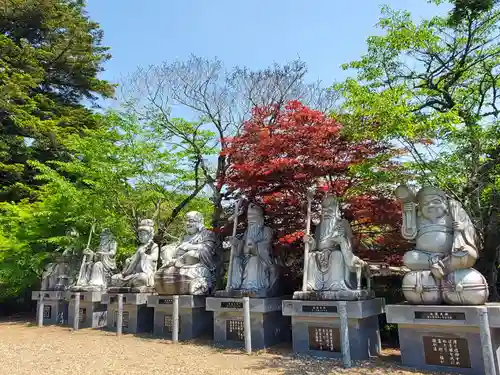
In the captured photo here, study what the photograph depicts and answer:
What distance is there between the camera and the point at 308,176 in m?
7.69

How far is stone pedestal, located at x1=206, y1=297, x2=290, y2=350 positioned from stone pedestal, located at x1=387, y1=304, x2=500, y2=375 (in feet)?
8.30

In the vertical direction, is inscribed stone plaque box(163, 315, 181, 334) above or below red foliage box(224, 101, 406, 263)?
below

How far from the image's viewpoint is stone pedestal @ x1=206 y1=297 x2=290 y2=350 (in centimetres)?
735

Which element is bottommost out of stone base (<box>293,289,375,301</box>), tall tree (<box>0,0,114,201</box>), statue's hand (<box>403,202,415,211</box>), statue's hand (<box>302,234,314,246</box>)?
stone base (<box>293,289,375,301</box>)

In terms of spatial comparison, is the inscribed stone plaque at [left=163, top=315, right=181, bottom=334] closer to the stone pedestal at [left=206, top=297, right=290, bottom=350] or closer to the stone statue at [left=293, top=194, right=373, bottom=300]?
the stone pedestal at [left=206, top=297, right=290, bottom=350]

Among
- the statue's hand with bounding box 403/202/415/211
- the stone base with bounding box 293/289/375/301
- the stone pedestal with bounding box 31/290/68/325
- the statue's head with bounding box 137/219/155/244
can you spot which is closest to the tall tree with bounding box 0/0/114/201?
the stone pedestal with bounding box 31/290/68/325

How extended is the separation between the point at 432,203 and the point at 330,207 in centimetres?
187

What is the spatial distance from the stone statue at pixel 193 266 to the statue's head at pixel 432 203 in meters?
5.28

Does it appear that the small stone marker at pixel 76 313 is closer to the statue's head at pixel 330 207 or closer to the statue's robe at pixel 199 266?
the statue's robe at pixel 199 266

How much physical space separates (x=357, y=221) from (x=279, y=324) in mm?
2835

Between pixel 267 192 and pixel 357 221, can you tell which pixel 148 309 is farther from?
pixel 357 221

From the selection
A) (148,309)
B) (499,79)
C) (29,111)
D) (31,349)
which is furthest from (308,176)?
(29,111)

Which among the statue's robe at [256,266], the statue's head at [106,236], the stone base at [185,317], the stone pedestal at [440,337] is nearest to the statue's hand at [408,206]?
the stone pedestal at [440,337]

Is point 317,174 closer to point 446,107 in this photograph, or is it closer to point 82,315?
point 446,107
